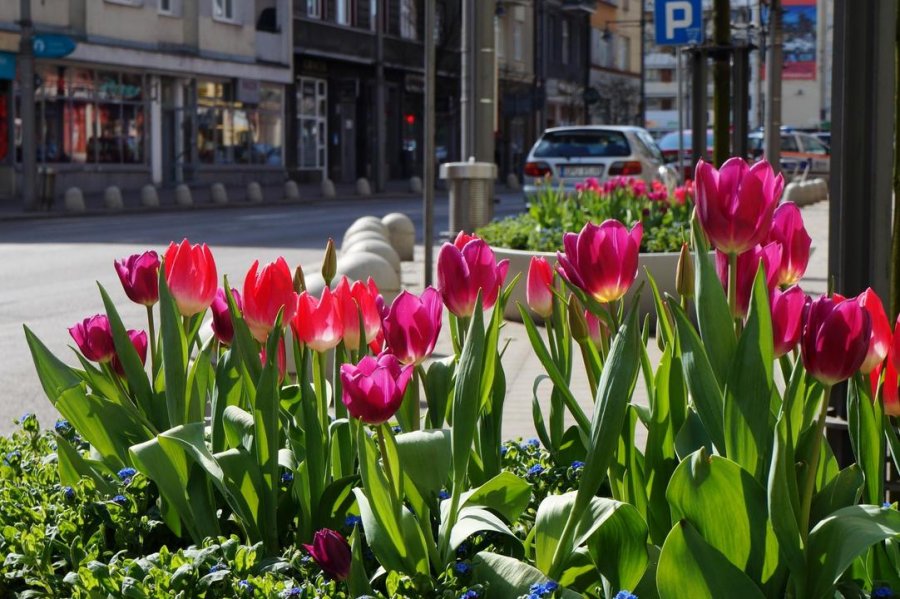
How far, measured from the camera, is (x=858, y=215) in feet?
13.7

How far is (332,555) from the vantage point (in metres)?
2.12

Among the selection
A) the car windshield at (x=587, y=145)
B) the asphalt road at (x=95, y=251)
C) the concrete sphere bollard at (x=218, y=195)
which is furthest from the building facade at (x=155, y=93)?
the car windshield at (x=587, y=145)

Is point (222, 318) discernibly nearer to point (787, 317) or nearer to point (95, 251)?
point (787, 317)

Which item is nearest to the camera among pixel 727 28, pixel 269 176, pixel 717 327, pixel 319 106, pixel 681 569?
pixel 681 569

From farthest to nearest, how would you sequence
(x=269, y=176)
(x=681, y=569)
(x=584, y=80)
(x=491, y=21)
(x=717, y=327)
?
(x=584, y=80), (x=269, y=176), (x=491, y=21), (x=717, y=327), (x=681, y=569)

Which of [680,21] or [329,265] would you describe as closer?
[329,265]

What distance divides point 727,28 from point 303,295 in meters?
10.5

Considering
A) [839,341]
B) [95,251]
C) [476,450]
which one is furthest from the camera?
[95,251]

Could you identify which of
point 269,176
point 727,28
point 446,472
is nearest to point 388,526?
point 446,472

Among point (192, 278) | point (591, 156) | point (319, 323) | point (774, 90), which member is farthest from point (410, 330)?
point (774, 90)

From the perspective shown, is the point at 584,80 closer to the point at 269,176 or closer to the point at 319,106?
the point at 319,106

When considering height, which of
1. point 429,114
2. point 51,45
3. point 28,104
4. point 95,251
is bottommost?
point 95,251

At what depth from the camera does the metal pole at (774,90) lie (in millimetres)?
25922

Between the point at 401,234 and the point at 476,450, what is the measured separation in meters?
13.8
